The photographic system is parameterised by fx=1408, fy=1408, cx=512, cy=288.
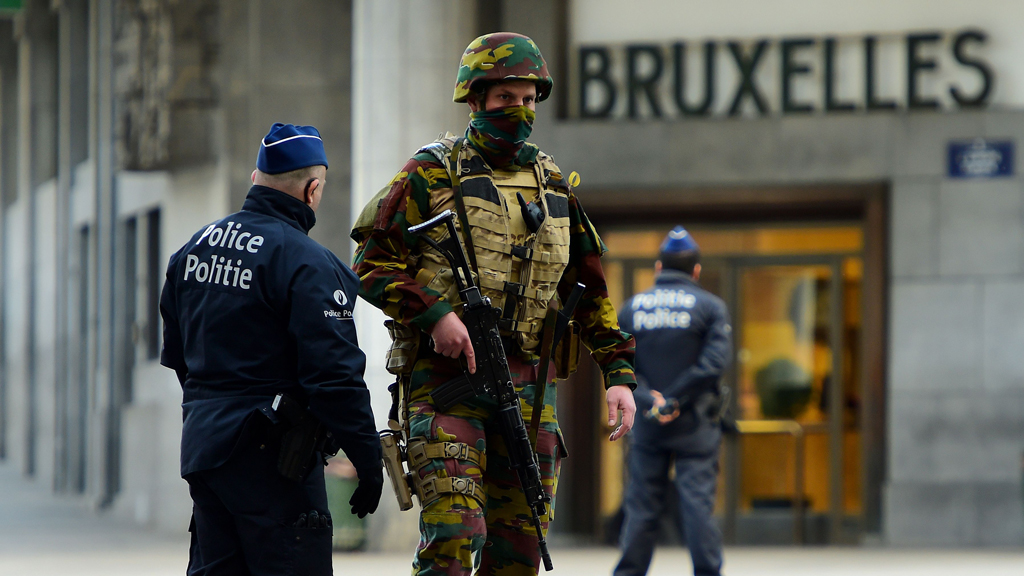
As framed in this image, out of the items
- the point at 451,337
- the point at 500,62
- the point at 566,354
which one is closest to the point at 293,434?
the point at 451,337

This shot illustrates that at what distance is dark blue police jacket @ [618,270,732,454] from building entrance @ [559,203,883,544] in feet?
13.3

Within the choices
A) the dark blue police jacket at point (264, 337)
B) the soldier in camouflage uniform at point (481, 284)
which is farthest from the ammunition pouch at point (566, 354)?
the dark blue police jacket at point (264, 337)

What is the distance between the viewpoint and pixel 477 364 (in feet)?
14.5

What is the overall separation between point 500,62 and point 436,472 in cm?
133

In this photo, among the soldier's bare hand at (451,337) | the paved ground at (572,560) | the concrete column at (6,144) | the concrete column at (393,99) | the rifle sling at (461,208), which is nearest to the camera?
the soldier's bare hand at (451,337)

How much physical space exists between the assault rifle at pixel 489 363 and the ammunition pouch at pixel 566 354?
32cm

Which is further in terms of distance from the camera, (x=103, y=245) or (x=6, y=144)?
(x=6, y=144)

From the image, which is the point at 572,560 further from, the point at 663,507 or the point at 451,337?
the point at 451,337

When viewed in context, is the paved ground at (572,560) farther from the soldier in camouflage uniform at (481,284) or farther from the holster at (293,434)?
the holster at (293,434)

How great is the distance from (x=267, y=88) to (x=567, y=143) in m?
Answer: 2.83

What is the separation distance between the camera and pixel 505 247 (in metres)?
4.55

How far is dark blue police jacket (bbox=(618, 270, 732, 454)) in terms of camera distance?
7.80 meters

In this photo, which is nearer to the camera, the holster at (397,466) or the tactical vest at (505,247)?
the holster at (397,466)

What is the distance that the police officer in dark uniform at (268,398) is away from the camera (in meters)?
4.07
